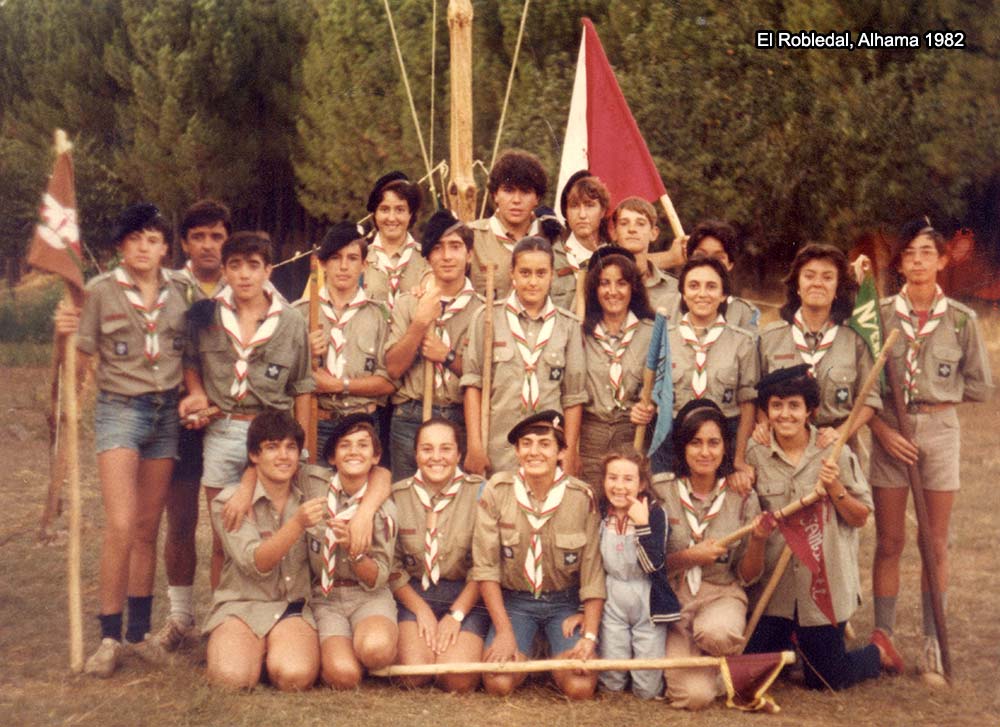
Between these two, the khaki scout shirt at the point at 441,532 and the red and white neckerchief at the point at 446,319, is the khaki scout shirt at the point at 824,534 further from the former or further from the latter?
the red and white neckerchief at the point at 446,319

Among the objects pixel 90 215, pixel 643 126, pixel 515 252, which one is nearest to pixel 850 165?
pixel 643 126

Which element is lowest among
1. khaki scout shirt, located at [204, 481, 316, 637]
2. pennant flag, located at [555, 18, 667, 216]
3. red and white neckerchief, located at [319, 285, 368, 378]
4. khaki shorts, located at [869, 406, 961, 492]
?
khaki scout shirt, located at [204, 481, 316, 637]

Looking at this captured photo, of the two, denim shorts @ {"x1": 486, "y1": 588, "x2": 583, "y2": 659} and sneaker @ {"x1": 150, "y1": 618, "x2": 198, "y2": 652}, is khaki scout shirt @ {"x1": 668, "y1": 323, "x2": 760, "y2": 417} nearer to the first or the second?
→ denim shorts @ {"x1": 486, "y1": 588, "x2": 583, "y2": 659}

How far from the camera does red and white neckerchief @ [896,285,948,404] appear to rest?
18.4 feet

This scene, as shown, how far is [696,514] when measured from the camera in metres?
5.27

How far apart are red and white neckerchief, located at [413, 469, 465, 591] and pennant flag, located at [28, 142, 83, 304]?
1665mm

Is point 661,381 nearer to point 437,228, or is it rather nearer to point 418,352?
point 418,352

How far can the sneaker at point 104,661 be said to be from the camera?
5230mm

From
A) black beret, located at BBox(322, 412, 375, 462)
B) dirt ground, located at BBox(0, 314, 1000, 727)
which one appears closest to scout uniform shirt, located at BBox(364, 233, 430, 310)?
black beret, located at BBox(322, 412, 375, 462)

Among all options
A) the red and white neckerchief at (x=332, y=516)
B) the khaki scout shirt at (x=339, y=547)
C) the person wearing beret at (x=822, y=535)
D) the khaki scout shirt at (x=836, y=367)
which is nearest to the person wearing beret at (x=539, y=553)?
the khaki scout shirt at (x=339, y=547)

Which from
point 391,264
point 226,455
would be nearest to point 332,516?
point 226,455

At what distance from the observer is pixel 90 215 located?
23.9 metres

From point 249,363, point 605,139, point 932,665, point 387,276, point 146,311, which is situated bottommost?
point 932,665

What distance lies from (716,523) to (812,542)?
39 centimetres
